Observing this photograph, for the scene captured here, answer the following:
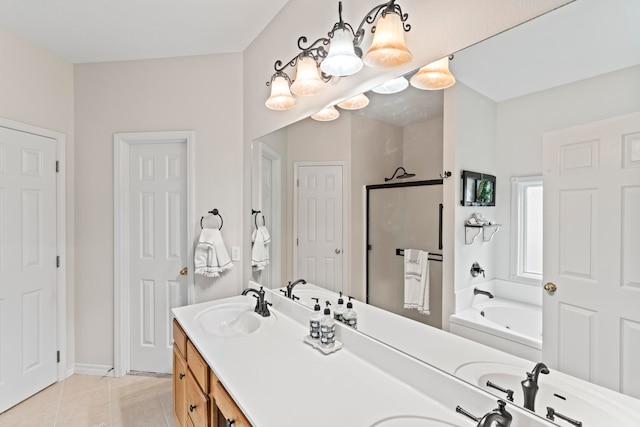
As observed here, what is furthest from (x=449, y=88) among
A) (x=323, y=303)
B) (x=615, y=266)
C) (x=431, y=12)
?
(x=323, y=303)

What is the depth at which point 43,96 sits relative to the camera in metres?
2.55

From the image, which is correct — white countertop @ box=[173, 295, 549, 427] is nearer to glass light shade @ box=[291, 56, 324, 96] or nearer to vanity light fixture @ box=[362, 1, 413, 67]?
vanity light fixture @ box=[362, 1, 413, 67]

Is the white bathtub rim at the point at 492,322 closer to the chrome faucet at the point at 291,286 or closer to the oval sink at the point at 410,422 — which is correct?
the oval sink at the point at 410,422

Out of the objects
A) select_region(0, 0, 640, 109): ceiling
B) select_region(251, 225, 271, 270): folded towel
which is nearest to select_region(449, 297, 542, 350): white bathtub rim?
select_region(0, 0, 640, 109): ceiling

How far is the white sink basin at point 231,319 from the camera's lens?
1.89 meters

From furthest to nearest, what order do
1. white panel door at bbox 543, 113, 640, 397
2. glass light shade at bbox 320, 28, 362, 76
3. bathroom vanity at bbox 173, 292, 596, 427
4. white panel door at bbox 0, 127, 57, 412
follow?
white panel door at bbox 0, 127, 57, 412 < glass light shade at bbox 320, 28, 362, 76 < bathroom vanity at bbox 173, 292, 596, 427 < white panel door at bbox 543, 113, 640, 397

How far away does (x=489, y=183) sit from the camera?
969 millimetres

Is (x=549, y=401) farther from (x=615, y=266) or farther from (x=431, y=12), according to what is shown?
(x=431, y=12)

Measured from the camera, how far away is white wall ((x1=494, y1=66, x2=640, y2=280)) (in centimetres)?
72

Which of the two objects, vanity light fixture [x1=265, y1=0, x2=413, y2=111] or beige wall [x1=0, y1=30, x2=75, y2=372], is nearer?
vanity light fixture [x1=265, y1=0, x2=413, y2=111]

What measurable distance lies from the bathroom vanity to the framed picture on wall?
0.53 m

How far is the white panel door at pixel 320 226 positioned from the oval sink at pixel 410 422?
0.70 metres

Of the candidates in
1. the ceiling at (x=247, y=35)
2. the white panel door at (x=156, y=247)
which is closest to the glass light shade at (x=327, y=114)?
the ceiling at (x=247, y=35)

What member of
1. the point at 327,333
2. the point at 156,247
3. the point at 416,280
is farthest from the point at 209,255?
the point at 416,280
